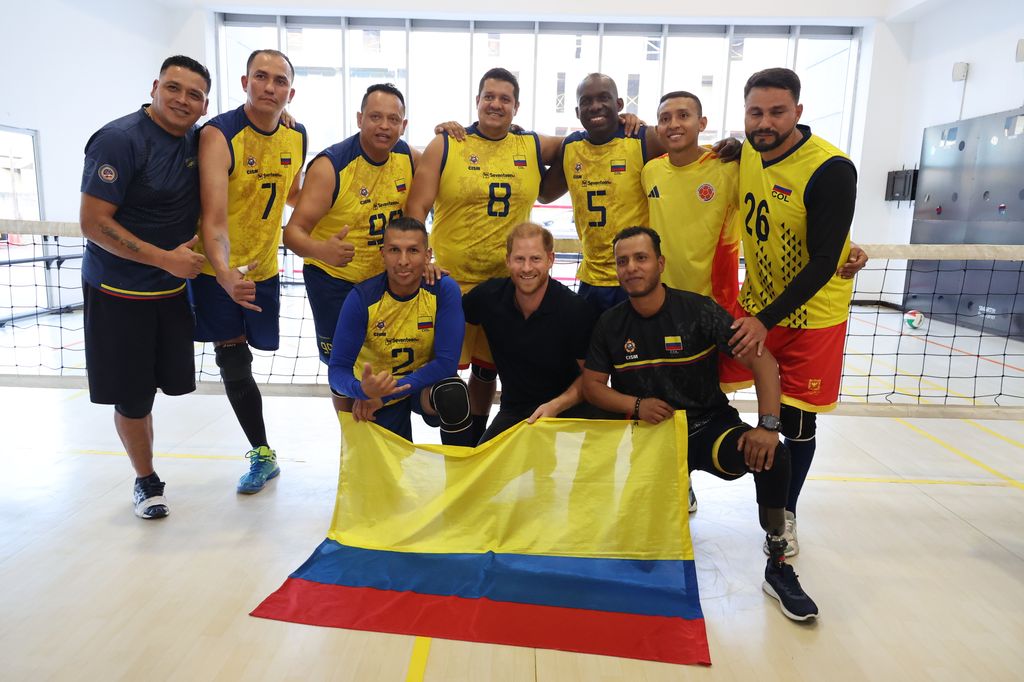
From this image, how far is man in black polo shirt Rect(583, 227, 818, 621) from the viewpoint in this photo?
2.61m

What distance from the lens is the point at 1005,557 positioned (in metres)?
3.05

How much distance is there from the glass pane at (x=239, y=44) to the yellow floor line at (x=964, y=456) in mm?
12514

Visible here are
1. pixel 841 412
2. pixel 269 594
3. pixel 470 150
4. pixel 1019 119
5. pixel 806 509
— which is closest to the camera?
pixel 269 594

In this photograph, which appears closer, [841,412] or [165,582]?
[165,582]

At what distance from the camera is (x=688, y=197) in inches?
119

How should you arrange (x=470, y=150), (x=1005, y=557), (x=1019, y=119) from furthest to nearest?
1. (x=1019, y=119)
2. (x=470, y=150)
3. (x=1005, y=557)

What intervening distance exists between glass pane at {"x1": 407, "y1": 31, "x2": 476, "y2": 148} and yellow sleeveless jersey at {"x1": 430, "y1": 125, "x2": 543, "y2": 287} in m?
10.0

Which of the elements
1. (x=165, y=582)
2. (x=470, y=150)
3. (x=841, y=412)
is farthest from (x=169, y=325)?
(x=841, y=412)

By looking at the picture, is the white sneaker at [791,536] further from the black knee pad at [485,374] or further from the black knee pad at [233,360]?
the black knee pad at [233,360]

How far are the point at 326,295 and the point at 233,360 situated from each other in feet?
2.50

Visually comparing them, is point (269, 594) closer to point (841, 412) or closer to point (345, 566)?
point (345, 566)

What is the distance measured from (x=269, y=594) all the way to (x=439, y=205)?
198cm

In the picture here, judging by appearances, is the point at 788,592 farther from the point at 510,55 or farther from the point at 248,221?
the point at 510,55

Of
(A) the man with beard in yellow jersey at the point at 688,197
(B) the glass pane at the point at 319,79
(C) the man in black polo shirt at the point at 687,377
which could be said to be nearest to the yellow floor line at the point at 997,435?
(A) the man with beard in yellow jersey at the point at 688,197
